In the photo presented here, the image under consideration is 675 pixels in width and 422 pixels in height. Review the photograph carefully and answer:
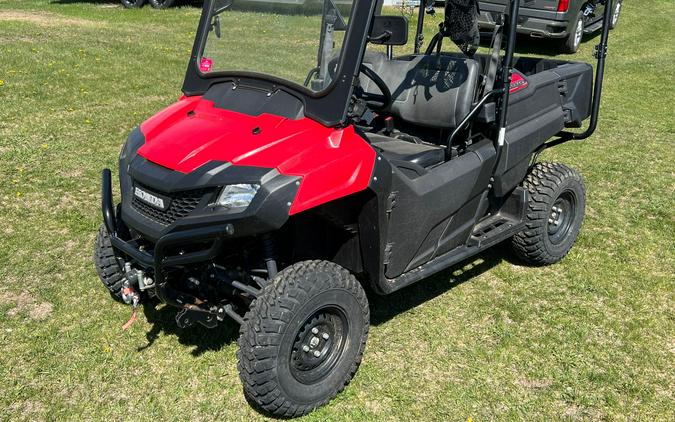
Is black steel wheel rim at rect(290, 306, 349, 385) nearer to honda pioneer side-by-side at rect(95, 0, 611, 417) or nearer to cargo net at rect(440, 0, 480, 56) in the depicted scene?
A: honda pioneer side-by-side at rect(95, 0, 611, 417)

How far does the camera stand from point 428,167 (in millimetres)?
3600

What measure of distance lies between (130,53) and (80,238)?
682 centimetres

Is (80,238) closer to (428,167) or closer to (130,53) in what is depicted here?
(428,167)

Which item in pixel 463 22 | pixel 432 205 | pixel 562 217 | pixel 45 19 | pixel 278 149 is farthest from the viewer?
pixel 45 19

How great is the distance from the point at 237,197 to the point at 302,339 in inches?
29.1

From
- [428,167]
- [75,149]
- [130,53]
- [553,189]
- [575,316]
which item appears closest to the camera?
[428,167]

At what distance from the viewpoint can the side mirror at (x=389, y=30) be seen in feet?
9.32

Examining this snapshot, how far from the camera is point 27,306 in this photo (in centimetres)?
385

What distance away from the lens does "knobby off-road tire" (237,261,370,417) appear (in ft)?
9.27

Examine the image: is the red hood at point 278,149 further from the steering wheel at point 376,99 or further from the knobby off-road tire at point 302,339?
the steering wheel at point 376,99

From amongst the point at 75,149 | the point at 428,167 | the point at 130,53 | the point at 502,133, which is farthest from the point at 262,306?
the point at 130,53

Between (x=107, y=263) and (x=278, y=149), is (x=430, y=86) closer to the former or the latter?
(x=278, y=149)

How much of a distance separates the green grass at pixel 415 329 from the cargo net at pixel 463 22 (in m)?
1.05

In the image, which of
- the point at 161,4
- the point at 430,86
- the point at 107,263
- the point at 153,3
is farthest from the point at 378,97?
the point at 153,3
